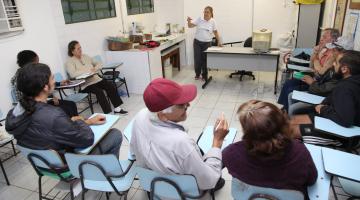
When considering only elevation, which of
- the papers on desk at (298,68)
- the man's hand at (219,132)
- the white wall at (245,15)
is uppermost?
the white wall at (245,15)

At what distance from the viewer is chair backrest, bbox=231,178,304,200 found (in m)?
1.15

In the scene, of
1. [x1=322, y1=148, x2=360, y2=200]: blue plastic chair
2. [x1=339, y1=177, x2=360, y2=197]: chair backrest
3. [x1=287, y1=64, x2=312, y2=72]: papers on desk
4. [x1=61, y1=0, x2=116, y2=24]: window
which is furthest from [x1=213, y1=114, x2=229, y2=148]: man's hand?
[x1=61, y1=0, x2=116, y2=24]: window

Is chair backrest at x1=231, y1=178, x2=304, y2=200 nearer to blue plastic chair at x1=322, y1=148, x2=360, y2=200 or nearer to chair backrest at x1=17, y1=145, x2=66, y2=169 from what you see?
blue plastic chair at x1=322, y1=148, x2=360, y2=200

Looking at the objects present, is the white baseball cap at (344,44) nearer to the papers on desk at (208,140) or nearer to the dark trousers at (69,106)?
the papers on desk at (208,140)

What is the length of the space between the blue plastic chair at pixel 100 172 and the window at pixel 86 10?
278cm

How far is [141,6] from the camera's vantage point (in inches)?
221

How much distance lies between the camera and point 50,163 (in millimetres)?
1704

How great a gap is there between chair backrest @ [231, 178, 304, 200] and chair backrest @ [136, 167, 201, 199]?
204mm

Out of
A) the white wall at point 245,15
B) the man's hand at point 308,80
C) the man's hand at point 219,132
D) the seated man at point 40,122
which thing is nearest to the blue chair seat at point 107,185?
the seated man at point 40,122

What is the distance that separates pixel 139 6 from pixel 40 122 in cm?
441

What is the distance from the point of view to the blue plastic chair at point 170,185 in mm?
1313

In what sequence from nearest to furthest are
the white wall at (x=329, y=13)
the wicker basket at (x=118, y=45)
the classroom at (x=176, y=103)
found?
the classroom at (x=176, y=103)
the white wall at (x=329, y=13)
the wicker basket at (x=118, y=45)

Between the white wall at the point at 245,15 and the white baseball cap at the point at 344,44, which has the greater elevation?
the white wall at the point at 245,15

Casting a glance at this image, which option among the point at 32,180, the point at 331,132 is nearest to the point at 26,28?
the point at 32,180
